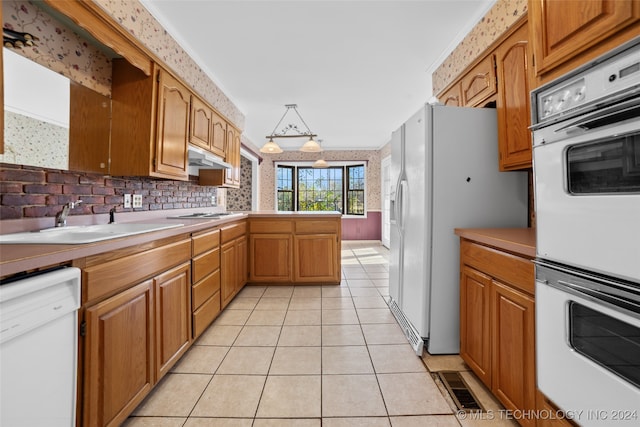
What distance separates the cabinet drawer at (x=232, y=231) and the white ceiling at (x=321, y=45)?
180cm

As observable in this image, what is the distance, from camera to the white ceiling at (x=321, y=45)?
2.16 m

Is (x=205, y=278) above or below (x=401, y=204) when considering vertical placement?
below

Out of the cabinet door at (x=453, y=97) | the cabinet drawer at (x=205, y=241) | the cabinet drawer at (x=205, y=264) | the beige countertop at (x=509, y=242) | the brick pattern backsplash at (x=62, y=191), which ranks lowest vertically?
the cabinet drawer at (x=205, y=264)

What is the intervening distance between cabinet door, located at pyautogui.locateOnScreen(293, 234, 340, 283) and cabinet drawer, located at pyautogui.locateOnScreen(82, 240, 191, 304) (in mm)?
1769

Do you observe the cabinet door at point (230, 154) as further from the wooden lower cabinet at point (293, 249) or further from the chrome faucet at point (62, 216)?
the chrome faucet at point (62, 216)

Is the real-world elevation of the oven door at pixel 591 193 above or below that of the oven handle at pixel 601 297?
above

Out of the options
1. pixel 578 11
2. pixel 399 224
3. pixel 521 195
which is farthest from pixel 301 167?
pixel 578 11

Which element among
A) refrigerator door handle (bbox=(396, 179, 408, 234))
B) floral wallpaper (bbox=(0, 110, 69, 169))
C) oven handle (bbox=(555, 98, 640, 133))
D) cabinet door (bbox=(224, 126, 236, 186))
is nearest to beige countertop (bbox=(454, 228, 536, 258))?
oven handle (bbox=(555, 98, 640, 133))

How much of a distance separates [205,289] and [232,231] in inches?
30.4

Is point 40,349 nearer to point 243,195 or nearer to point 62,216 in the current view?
point 62,216

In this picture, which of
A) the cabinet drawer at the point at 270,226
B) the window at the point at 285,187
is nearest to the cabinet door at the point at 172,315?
the cabinet drawer at the point at 270,226

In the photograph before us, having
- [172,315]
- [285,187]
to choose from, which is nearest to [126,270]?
[172,315]

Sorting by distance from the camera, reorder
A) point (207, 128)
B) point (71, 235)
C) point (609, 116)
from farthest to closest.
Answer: point (207, 128) < point (71, 235) < point (609, 116)

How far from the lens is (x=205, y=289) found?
2.13 meters
